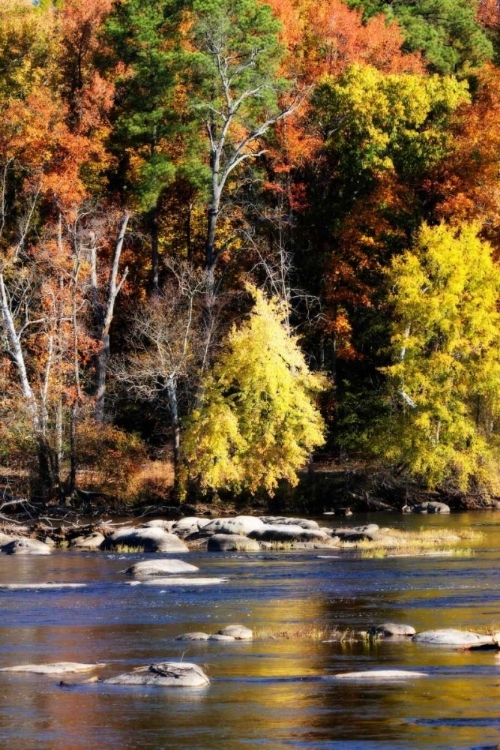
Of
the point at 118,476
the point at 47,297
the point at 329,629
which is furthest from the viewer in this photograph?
the point at 47,297

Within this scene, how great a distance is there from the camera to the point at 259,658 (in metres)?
19.2

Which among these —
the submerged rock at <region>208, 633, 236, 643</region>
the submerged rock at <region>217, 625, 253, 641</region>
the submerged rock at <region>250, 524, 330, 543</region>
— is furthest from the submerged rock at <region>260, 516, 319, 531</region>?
the submerged rock at <region>208, 633, 236, 643</region>

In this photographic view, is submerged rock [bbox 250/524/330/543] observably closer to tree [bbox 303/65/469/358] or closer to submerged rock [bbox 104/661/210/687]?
tree [bbox 303/65/469/358]

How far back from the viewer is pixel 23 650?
20.0 m

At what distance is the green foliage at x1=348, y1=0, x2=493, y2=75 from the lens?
72.1m

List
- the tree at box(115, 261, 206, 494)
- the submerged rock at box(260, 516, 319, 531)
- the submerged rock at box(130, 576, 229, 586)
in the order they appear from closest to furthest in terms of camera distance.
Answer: the submerged rock at box(130, 576, 229, 586)
the submerged rock at box(260, 516, 319, 531)
the tree at box(115, 261, 206, 494)

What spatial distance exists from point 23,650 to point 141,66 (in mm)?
43207

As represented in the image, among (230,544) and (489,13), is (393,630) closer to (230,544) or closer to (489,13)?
(230,544)

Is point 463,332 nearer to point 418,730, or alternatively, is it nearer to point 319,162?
point 319,162

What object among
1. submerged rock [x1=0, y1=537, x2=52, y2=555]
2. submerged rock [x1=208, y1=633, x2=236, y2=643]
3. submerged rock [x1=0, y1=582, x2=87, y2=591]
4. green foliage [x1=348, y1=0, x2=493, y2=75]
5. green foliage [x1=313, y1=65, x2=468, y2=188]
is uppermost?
green foliage [x1=348, y1=0, x2=493, y2=75]

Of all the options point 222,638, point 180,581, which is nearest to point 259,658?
point 222,638

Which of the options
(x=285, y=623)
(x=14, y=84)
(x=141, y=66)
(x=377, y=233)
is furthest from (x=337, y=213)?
(x=285, y=623)

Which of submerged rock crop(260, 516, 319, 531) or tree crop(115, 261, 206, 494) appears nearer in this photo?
submerged rock crop(260, 516, 319, 531)

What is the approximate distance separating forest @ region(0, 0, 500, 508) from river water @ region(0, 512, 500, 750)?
18.4m
